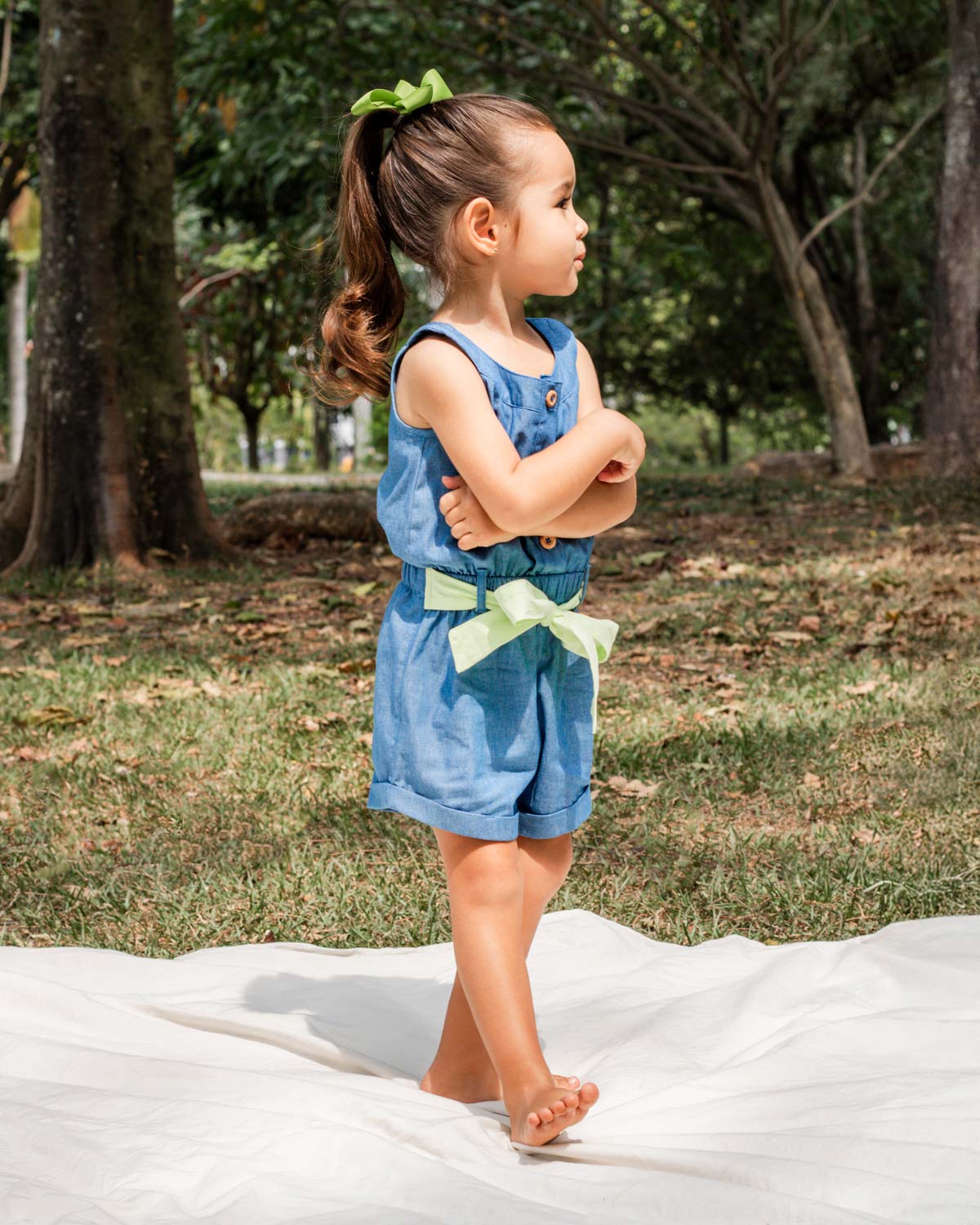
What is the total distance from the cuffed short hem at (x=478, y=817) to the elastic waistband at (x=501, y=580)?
1.11 feet

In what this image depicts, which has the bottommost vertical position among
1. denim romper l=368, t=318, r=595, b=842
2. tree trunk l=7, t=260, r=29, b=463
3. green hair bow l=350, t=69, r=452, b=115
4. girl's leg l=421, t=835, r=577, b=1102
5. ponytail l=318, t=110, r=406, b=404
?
girl's leg l=421, t=835, r=577, b=1102

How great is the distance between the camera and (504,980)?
85.8 inches

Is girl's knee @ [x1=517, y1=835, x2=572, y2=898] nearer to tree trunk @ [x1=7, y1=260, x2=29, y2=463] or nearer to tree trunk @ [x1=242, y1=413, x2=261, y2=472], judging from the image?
tree trunk @ [x1=242, y1=413, x2=261, y2=472]

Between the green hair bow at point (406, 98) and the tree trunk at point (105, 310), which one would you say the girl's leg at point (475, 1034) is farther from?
the tree trunk at point (105, 310)

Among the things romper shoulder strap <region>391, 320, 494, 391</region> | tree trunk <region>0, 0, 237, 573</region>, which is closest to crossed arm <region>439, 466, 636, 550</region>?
romper shoulder strap <region>391, 320, 494, 391</region>

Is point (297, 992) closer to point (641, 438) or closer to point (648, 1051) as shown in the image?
point (648, 1051)

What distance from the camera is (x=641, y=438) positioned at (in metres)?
2.26

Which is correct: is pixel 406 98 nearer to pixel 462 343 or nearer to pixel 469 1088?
pixel 462 343

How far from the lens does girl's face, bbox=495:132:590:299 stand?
228cm

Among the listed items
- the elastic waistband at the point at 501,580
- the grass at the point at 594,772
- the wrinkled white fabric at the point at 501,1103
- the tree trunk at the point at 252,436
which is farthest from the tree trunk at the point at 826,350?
the tree trunk at the point at 252,436

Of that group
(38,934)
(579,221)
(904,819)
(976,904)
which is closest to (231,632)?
(38,934)

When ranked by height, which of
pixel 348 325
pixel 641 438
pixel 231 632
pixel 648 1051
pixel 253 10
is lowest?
pixel 648 1051

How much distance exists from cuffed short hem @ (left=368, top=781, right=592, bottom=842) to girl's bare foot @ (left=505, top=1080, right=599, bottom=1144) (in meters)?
0.40

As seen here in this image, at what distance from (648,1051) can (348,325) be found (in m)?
1.47
